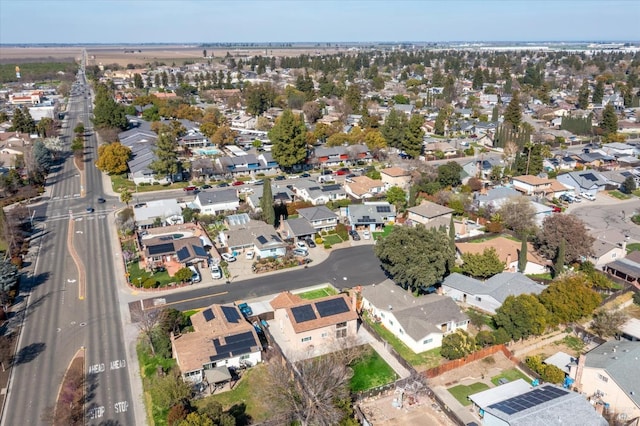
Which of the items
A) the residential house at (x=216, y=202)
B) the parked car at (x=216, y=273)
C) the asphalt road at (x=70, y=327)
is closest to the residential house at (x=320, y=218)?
the residential house at (x=216, y=202)

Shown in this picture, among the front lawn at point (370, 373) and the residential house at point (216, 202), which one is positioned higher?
the residential house at point (216, 202)

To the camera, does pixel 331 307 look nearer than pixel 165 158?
Yes

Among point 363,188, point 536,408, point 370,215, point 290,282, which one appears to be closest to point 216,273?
point 290,282

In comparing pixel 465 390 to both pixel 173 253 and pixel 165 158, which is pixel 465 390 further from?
pixel 165 158

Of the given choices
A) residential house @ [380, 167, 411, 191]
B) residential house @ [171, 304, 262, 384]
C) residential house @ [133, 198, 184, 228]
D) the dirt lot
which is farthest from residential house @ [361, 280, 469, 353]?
residential house @ [380, 167, 411, 191]

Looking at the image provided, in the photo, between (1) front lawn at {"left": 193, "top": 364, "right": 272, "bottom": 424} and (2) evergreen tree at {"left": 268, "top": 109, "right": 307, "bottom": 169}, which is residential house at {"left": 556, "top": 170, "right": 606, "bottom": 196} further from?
(1) front lawn at {"left": 193, "top": 364, "right": 272, "bottom": 424}

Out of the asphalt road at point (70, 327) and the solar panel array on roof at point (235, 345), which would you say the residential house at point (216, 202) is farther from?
the solar panel array on roof at point (235, 345)

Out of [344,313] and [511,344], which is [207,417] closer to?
[344,313]
